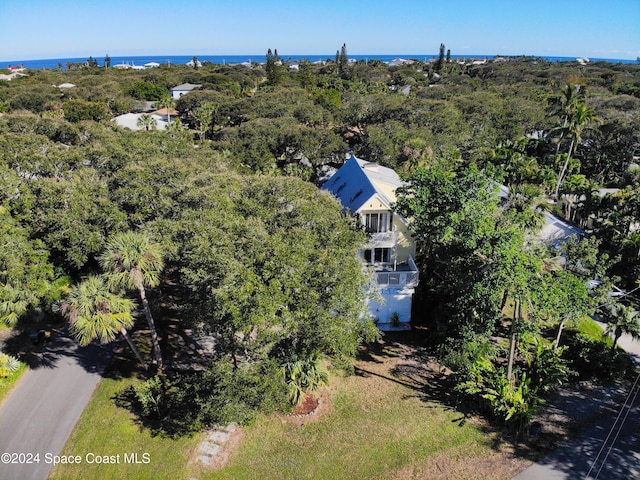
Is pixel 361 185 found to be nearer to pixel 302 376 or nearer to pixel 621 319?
pixel 302 376

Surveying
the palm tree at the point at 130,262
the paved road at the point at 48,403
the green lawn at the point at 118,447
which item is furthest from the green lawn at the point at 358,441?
the palm tree at the point at 130,262

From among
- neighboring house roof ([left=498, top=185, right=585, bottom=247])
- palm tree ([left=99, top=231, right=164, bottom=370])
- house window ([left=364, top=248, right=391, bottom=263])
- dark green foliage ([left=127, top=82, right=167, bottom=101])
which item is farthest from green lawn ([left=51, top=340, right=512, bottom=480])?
dark green foliage ([left=127, top=82, right=167, bottom=101])

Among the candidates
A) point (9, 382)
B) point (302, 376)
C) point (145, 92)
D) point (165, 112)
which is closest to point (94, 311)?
point (9, 382)

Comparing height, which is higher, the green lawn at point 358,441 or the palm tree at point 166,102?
the palm tree at point 166,102

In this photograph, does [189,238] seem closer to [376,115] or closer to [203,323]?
[203,323]

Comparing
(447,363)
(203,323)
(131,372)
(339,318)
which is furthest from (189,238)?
(447,363)

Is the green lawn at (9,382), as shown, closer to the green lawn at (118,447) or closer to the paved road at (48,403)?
the paved road at (48,403)
